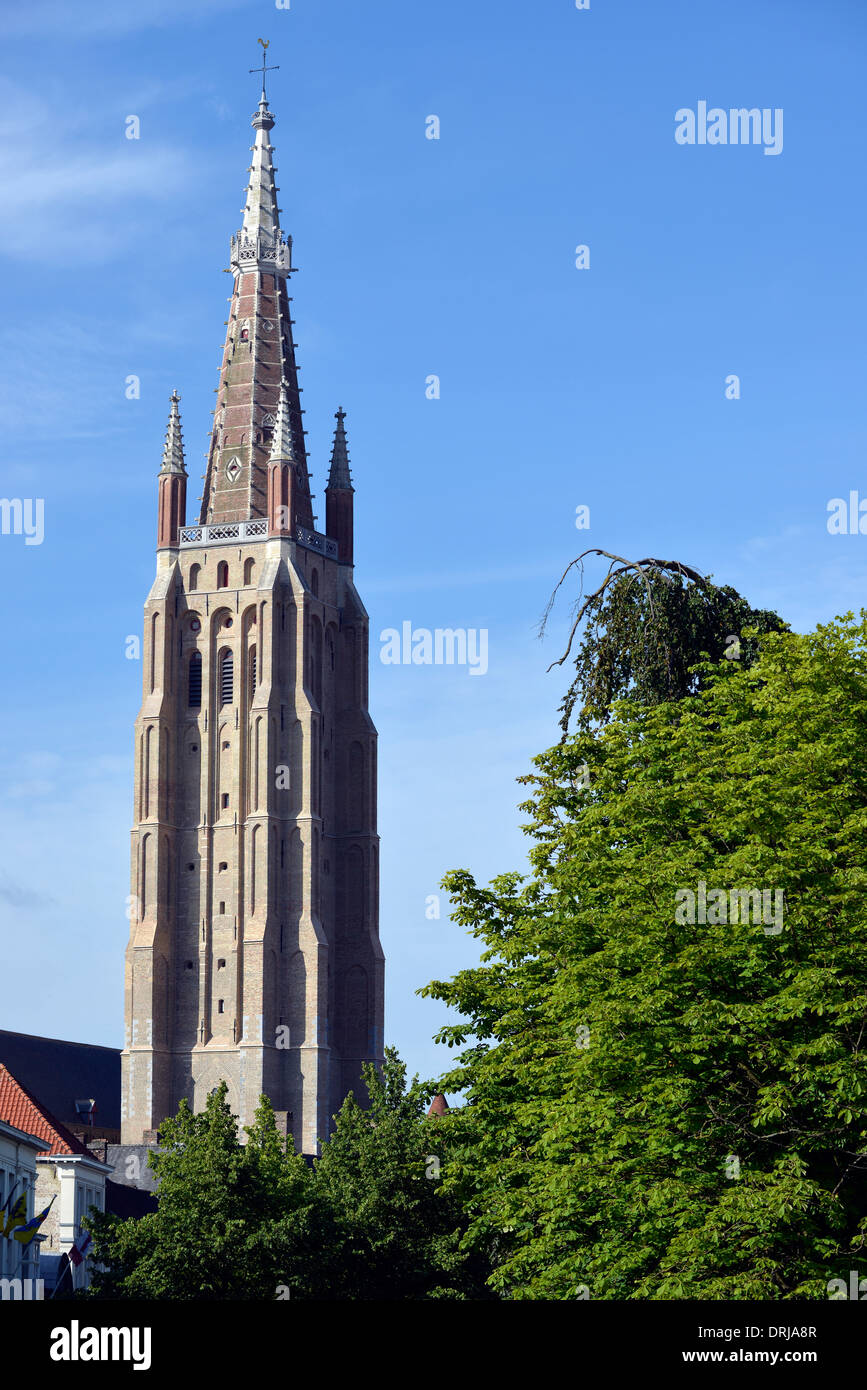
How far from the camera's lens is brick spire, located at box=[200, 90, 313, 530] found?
405 feet

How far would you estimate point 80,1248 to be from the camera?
67.6 metres

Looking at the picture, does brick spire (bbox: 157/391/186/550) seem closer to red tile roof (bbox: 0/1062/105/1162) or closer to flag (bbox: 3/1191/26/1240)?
red tile roof (bbox: 0/1062/105/1162)

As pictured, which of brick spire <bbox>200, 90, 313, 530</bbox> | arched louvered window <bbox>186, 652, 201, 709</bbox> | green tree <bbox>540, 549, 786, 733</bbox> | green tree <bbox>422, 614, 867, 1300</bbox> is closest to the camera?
green tree <bbox>422, 614, 867, 1300</bbox>

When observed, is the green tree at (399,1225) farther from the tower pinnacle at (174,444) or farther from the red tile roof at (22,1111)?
the tower pinnacle at (174,444)

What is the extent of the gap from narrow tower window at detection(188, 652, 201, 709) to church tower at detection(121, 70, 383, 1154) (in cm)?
10

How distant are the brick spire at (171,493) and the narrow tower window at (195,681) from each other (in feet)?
23.5

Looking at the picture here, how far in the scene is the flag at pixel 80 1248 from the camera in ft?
197

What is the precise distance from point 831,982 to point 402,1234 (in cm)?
2378

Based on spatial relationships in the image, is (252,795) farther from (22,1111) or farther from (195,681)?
(22,1111)

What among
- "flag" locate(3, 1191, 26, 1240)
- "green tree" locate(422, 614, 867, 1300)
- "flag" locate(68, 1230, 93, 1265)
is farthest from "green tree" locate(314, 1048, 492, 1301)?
"green tree" locate(422, 614, 867, 1300)

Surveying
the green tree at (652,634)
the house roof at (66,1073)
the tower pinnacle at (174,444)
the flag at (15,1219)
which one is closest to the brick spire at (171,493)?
the tower pinnacle at (174,444)
